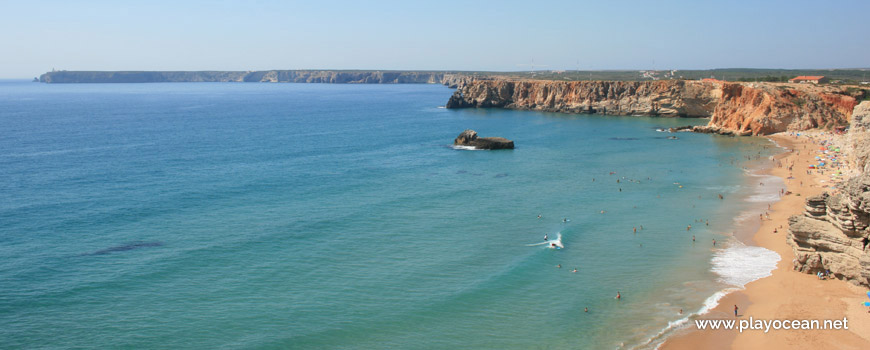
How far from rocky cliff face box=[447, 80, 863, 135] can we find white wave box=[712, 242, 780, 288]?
186 ft

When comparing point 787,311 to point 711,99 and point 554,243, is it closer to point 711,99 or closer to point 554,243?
point 554,243

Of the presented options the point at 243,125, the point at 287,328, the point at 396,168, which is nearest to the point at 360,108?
the point at 243,125

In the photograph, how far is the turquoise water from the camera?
2581cm

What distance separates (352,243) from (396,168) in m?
25.5

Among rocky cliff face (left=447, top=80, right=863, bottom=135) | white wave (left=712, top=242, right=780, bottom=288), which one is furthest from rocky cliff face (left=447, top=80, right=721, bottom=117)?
white wave (left=712, top=242, right=780, bottom=288)

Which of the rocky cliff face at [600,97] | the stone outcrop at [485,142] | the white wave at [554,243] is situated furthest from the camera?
the rocky cliff face at [600,97]

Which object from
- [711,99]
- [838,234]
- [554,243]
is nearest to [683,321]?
[838,234]

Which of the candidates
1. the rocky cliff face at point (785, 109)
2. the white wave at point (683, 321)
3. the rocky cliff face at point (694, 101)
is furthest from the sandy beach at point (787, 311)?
the rocky cliff face at point (694, 101)

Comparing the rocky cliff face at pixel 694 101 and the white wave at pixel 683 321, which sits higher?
the rocky cliff face at pixel 694 101

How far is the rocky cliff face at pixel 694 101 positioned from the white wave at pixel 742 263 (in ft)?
186

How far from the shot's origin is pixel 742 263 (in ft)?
109

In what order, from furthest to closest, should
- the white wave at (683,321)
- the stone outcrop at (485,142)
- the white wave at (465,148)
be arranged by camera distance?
the stone outcrop at (485,142), the white wave at (465,148), the white wave at (683,321)

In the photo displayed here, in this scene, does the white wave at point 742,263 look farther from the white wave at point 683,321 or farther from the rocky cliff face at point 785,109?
the rocky cliff face at point 785,109

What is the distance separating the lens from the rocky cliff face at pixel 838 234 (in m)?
26.1
